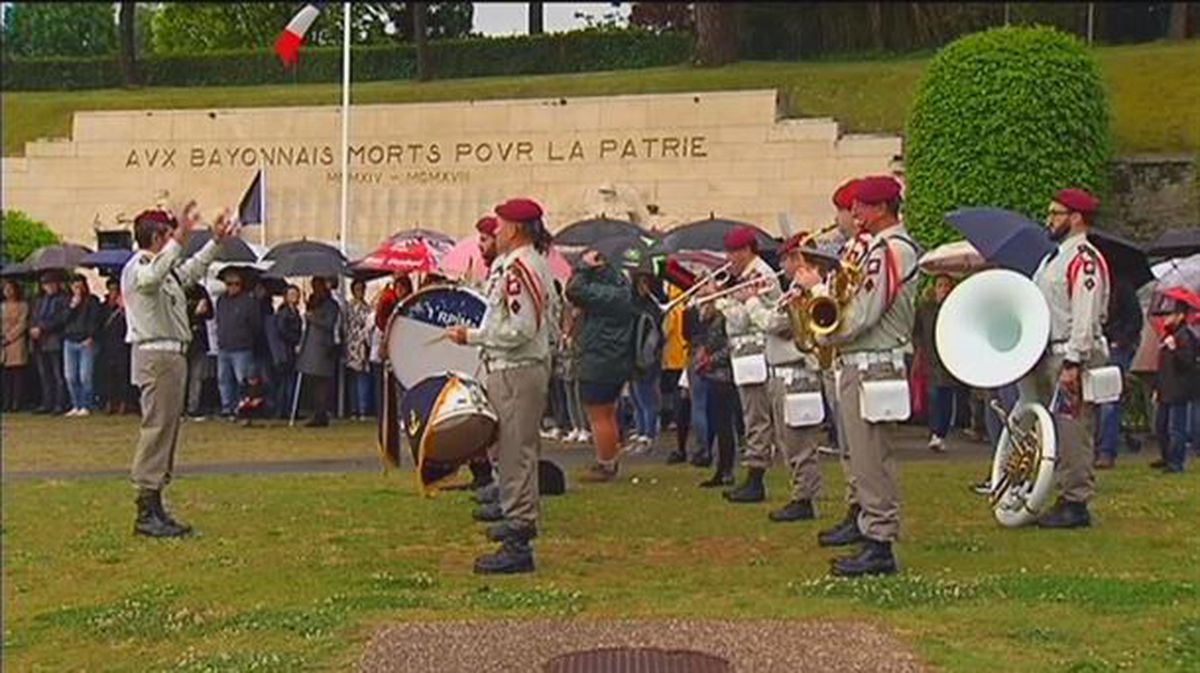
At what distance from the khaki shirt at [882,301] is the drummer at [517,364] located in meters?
1.52

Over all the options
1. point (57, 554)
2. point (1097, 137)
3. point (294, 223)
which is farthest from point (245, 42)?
point (57, 554)

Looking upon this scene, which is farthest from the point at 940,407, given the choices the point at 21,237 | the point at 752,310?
the point at 21,237

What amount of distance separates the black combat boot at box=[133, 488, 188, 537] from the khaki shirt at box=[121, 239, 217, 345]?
38.4 inches

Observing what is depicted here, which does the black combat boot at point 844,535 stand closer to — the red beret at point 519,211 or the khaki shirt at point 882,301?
the khaki shirt at point 882,301

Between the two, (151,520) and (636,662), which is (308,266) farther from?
(636,662)

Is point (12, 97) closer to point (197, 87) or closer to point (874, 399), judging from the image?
point (197, 87)

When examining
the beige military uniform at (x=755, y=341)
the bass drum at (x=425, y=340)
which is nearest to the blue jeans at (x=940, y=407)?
the beige military uniform at (x=755, y=341)

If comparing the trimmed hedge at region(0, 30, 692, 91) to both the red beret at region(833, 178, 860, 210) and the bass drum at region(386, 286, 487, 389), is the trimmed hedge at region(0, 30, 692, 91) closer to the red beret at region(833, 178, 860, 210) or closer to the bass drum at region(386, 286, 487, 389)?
the bass drum at region(386, 286, 487, 389)

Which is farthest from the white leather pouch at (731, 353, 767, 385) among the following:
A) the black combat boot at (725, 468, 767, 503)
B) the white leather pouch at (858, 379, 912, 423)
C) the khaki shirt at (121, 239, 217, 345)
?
the khaki shirt at (121, 239, 217, 345)

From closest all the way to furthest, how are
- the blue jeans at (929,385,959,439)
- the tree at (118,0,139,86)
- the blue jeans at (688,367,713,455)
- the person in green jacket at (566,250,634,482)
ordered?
the person in green jacket at (566,250,634,482) < the blue jeans at (688,367,713,455) < the blue jeans at (929,385,959,439) < the tree at (118,0,139,86)

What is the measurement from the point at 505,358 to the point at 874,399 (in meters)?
1.95

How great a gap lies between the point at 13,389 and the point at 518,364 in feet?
48.8

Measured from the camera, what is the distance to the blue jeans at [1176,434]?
14.5m

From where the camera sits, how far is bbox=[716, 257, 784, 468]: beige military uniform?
12.2 meters
